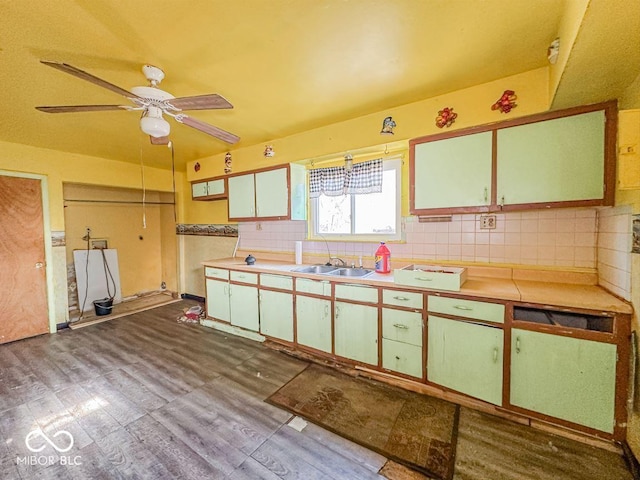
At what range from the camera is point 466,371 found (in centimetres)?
190

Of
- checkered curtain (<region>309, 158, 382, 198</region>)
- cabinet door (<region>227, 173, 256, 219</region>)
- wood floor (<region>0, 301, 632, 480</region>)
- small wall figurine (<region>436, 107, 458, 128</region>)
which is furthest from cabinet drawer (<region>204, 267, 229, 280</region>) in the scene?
small wall figurine (<region>436, 107, 458, 128</region>)

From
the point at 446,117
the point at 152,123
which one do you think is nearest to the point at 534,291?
the point at 446,117

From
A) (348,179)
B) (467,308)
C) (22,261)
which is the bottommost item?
(467,308)

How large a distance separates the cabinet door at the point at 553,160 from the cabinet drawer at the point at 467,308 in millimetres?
793

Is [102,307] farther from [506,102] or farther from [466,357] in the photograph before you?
[506,102]

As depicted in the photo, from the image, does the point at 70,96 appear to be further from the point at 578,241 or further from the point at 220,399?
the point at 578,241

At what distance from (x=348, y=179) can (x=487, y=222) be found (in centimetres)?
141

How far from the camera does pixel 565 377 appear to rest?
63.4 inches

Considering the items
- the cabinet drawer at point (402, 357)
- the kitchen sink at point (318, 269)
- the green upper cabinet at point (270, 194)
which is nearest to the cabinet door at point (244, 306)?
the kitchen sink at point (318, 269)

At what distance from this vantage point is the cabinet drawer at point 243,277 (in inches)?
121

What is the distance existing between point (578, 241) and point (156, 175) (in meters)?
5.52

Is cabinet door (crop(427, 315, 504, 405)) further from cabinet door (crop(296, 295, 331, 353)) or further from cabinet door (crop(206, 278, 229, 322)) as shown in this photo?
cabinet door (crop(206, 278, 229, 322))

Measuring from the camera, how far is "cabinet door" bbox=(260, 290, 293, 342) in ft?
9.20

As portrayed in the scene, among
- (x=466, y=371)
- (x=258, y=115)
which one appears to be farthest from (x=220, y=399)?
(x=258, y=115)
